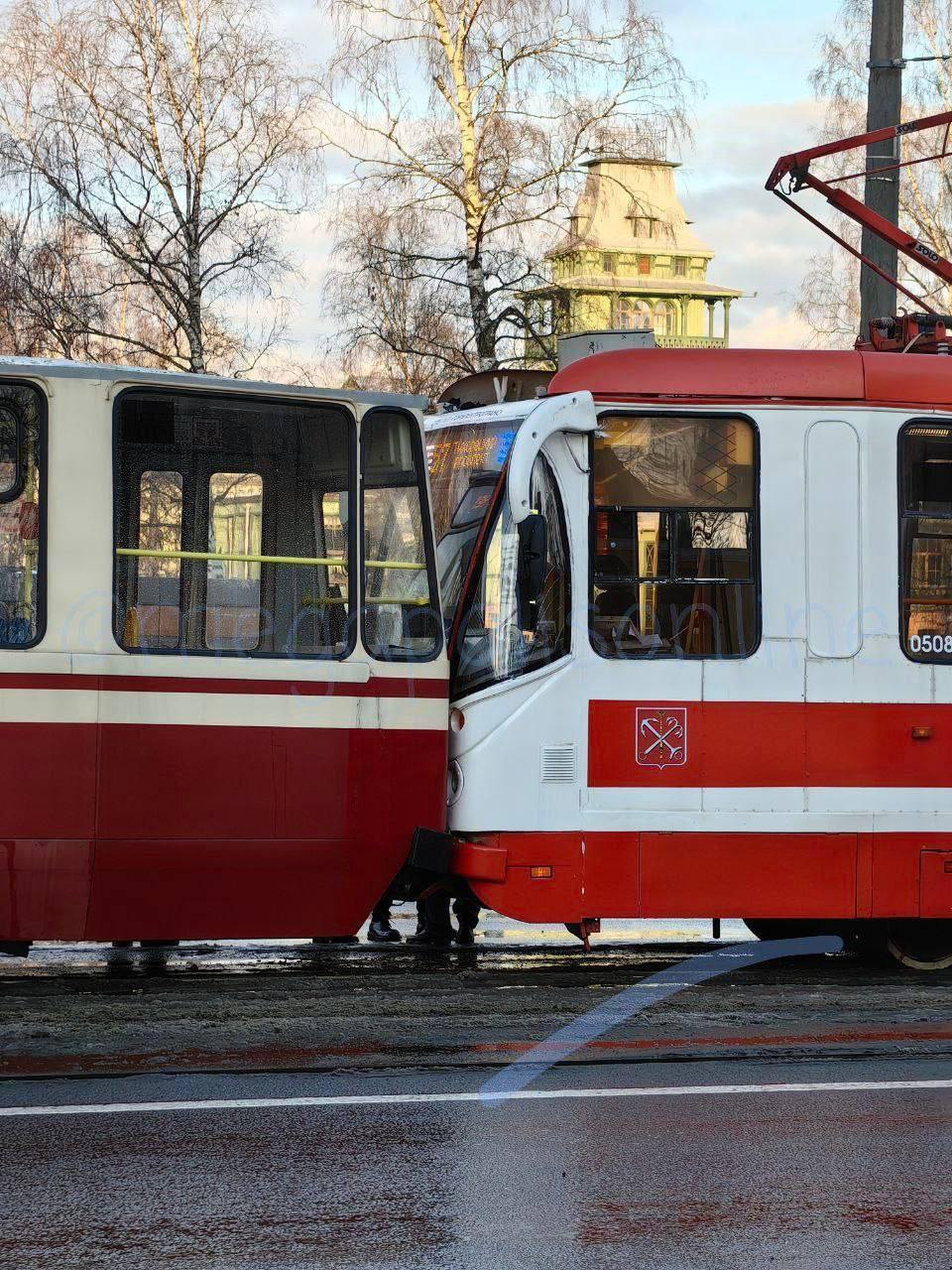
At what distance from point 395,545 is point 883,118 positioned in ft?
27.1

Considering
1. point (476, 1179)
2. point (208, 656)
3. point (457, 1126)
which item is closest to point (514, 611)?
point (208, 656)

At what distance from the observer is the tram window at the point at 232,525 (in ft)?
27.8

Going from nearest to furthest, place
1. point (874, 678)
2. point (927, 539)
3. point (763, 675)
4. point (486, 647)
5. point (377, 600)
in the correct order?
1. point (377, 600)
2. point (486, 647)
3. point (763, 675)
4. point (874, 678)
5. point (927, 539)

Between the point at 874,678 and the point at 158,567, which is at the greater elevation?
the point at 158,567

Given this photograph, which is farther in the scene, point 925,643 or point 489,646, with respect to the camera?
point 925,643

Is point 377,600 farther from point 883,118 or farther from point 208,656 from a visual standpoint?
point 883,118

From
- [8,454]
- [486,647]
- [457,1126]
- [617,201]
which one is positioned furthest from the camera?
[617,201]

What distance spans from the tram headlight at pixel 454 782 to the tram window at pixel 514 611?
0.38 m

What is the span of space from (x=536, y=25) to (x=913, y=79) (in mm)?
11647

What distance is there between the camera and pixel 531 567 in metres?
9.02

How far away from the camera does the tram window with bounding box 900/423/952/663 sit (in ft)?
31.0

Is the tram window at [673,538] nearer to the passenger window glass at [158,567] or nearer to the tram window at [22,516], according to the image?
the passenger window glass at [158,567]

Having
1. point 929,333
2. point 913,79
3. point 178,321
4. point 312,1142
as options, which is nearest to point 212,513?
point 312,1142

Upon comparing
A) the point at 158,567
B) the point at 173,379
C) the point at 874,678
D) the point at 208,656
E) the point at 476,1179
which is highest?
the point at 173,379
